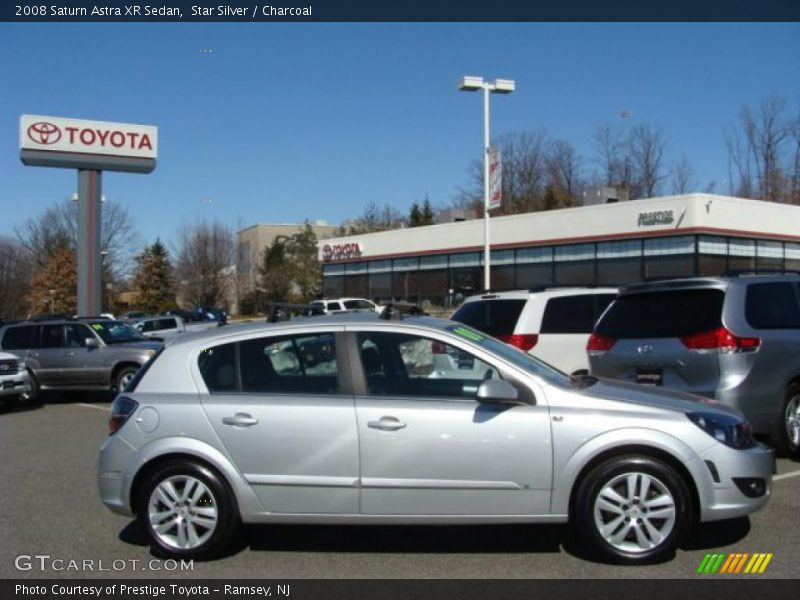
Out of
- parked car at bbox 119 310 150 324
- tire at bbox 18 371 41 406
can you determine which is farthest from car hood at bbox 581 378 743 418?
parked car at bbox 119 310 150 324

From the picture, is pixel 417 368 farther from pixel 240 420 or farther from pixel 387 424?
pixel 240 420

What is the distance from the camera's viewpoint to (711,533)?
5.86 m

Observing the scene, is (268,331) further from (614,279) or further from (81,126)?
(614,279)

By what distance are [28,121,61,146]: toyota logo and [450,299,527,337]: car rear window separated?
2502 centimetres

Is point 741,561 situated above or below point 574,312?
below

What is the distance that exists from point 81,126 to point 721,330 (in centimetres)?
2911

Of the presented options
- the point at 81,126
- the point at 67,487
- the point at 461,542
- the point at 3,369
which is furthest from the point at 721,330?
the point at 81,126

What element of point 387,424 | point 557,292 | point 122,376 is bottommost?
point 122,376

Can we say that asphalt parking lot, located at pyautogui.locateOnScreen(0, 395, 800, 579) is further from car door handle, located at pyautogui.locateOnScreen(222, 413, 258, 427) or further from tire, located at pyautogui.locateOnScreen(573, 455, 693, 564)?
car door handle, located at pyautogui.locateOnScreen(222, 413, 258, 427)

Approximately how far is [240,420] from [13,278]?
245 feet

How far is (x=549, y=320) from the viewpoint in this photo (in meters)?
10.9

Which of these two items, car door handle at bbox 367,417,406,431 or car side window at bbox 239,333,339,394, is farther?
car side window at bbox 239,333,339,394

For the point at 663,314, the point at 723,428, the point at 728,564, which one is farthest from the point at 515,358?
the point at 663,314

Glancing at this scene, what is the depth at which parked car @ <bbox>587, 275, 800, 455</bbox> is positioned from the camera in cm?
775
